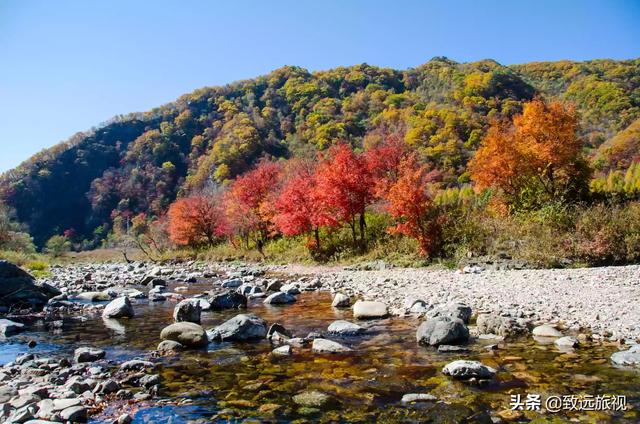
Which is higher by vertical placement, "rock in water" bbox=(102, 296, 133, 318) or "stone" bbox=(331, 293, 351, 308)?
"rock in water" bbox=(102, 296, 133, 318)

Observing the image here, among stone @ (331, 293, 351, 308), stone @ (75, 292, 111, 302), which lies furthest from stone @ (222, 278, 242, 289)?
stone @ (331, 293, 351, 308)

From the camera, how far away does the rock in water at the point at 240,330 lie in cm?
968

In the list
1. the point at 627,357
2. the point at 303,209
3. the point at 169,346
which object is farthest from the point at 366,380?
the point at 303,209

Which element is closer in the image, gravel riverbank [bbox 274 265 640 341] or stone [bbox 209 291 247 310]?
gravel riverbank [bbox 274 265 640 341]

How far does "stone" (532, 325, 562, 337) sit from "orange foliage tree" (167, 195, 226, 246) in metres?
35.6

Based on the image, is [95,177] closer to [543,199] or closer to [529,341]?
[543,199]

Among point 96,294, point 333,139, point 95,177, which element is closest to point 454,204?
point 96,294

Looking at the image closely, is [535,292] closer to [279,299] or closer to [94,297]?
[279,299]

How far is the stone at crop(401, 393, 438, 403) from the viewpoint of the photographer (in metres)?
5.84

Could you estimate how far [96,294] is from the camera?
55.7 ft

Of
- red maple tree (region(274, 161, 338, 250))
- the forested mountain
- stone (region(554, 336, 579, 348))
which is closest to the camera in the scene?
stone (region(554, 336, 579, 348))

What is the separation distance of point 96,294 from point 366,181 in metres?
16.1

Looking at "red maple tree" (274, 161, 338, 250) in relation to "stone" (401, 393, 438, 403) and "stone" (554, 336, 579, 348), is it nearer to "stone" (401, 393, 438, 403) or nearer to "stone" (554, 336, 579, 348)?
"stone" (554, 336, 579, 348)

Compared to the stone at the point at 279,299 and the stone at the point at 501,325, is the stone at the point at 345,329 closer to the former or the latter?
the stone at the point at 501,325
